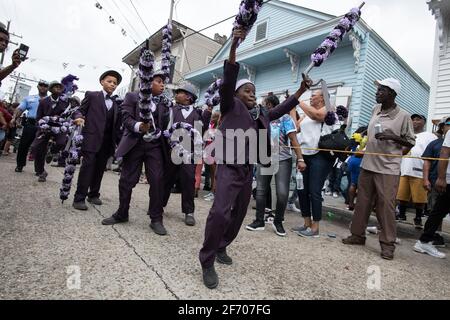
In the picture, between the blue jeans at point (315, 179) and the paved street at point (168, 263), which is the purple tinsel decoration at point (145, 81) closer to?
the paved street at point (168, 263)

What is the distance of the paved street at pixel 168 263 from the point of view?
213 cm

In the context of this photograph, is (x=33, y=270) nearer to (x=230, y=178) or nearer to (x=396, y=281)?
(x=230, y=178)

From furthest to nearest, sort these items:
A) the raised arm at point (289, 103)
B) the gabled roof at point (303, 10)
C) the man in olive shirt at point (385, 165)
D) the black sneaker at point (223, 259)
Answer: the gabled roof at point (303, 10) < the man in olive shirt at point (385, 165) < the raised arm at point (289, 103) < the black sneaker at point (223, 259)

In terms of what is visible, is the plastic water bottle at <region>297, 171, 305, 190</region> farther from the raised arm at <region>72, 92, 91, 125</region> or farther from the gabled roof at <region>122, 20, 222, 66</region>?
the gabled roof at <region>122, 20, 222, 66</region>

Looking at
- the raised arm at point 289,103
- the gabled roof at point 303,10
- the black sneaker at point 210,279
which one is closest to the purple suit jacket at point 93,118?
the raised arm at point 289,103

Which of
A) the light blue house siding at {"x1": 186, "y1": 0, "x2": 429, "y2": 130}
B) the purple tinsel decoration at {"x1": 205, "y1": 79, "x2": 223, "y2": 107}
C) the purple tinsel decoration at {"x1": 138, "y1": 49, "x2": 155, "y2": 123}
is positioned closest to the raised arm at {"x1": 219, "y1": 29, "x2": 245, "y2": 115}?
Answer: the purple tinsel decoration at {"x1": 138, "y1": 49, "x2": 155, "y2": 123}

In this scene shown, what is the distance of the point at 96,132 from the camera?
171 inches

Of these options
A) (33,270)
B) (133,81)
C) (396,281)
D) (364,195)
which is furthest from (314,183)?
(133,81)

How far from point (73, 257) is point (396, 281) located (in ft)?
9.79

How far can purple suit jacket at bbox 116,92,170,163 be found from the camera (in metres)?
3.59

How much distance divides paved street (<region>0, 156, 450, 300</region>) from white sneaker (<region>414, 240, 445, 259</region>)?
15 centimetres

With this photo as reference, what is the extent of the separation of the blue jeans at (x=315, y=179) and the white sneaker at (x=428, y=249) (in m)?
1.46

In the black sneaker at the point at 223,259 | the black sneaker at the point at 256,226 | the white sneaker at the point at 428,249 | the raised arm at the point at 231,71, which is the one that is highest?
the raised arm at the point at 231,71

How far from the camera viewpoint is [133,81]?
2681 centimetres
